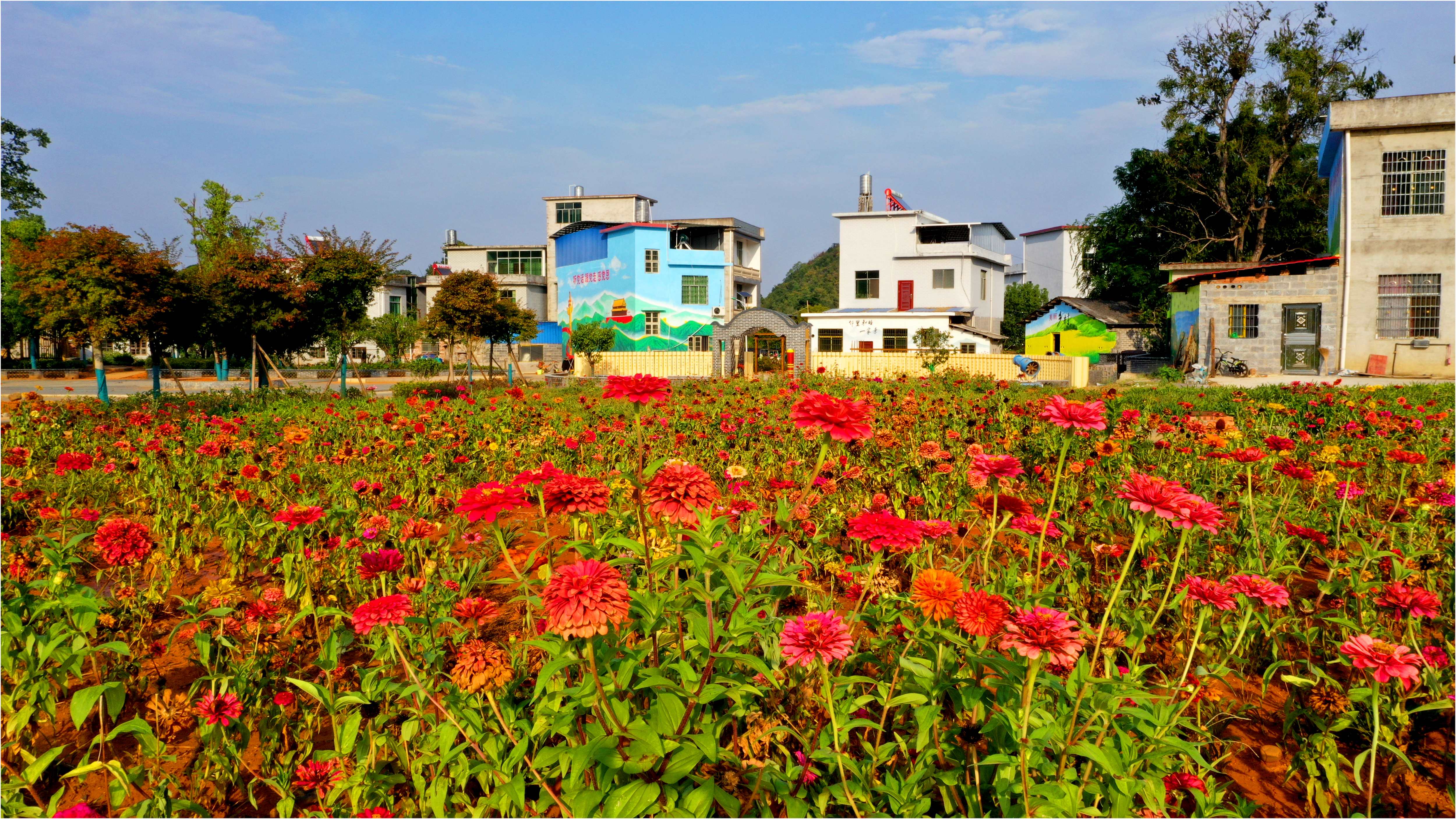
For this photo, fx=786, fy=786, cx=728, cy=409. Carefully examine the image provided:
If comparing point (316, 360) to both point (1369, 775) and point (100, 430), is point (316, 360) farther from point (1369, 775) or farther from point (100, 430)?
point (1369, 775)

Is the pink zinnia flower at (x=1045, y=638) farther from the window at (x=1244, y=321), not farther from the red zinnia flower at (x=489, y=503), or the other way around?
the window at (x=1244, y=321)

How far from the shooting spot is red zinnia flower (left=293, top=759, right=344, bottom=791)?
195 centimetres

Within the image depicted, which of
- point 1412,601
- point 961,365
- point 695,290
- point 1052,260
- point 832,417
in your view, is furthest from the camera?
point 1052,260

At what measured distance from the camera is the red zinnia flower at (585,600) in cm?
145

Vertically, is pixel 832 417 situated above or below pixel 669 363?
below

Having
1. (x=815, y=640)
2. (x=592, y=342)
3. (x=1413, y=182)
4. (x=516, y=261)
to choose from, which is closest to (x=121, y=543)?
(x=815, y=640)

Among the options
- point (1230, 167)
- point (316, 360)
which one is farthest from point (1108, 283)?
point (316, 360)

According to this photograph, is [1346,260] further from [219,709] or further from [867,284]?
[219,709]

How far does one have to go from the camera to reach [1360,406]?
7.32 metres

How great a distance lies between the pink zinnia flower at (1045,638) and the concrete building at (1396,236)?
25128 mm

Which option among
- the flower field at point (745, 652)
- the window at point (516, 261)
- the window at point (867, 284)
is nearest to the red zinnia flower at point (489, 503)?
the flower field at point (745, 652)

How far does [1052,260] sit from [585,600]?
6328 centimetres

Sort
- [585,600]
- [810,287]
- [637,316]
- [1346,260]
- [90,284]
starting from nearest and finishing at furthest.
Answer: [585,600] → [90,284] → [1346,260] → [637,316] → [810,287]

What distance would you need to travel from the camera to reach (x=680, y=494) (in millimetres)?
1755
